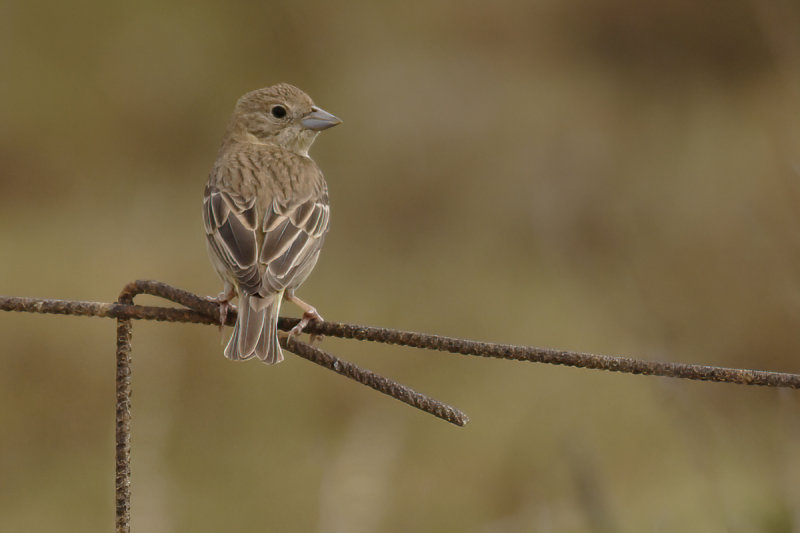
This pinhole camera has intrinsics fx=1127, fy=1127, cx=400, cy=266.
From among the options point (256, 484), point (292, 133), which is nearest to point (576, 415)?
point (256, 484)

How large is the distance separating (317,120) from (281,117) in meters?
0.18

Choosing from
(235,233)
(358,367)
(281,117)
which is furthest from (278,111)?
(358,367)

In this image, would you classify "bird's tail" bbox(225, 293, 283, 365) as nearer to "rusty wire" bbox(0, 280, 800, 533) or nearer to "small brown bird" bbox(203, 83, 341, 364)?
"small brown bird" bbox(203, 83, 341, 364)

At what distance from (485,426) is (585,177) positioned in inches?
106

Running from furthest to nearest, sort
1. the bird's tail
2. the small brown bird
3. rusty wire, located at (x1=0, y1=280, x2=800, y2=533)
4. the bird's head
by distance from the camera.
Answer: the bird's head, the small brown bird, the bird's tail, rusty wire, located at (x1=0, y1=280, x2=800, y2=533)

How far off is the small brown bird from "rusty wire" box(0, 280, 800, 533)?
562 millimetres

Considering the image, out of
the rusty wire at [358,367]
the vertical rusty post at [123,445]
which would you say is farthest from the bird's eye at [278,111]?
the vertical rusty post at [123,445]

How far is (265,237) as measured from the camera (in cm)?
344

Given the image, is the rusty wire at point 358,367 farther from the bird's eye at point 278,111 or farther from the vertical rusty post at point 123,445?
the bird's eye at point 278,111

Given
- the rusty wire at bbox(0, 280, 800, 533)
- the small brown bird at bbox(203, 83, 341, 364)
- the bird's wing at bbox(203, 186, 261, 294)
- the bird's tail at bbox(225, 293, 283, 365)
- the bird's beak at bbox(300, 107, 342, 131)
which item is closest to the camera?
the rusty wire at bbox(0, 280, 800, 533)

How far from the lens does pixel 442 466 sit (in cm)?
640

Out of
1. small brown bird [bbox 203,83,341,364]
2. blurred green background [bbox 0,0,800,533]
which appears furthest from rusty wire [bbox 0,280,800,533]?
blurred green background [bbox 0,0,800,533]

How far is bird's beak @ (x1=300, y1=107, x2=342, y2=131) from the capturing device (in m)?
4.20

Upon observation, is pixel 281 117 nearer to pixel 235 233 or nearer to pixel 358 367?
pixel 235 233
